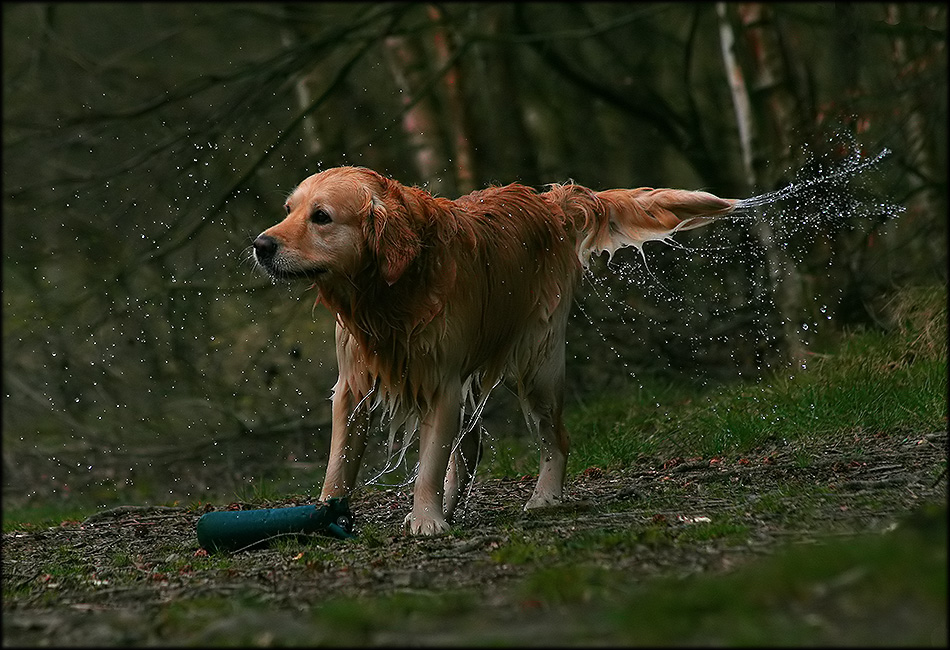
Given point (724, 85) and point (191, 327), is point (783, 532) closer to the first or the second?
point (191, 327)

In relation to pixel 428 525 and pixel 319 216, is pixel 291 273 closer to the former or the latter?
pixel 319 216

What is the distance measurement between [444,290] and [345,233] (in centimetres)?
59

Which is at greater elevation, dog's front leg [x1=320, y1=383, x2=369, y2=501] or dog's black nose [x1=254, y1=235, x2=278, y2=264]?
dog's black nose [x1=254, y1=235, x2=278, y2=264]

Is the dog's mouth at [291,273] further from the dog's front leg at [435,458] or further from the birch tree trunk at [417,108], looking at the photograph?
the birch tree trunk at [417,108]

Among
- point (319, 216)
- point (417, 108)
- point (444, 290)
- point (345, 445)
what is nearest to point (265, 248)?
point (319, 216)

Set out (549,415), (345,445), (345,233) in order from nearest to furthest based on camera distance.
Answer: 1. (345,233)
2. (345,445)
3. (549,415)

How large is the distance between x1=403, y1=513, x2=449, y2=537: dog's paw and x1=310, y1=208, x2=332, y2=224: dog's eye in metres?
1.54

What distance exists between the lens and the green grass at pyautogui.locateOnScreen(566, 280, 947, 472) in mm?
7859

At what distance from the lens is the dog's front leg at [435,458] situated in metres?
5.86

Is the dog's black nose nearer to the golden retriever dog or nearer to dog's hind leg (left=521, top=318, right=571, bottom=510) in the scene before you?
the golden retriever dog

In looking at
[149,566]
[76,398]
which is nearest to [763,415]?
[149,566]

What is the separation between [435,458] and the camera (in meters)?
5.90

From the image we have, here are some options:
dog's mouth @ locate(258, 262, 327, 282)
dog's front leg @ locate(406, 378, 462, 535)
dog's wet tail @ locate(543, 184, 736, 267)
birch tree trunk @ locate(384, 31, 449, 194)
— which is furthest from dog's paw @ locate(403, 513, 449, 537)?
birch tree trunk @ locate(384, 31, 449, 194)

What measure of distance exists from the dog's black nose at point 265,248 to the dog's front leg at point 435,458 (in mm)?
1101
